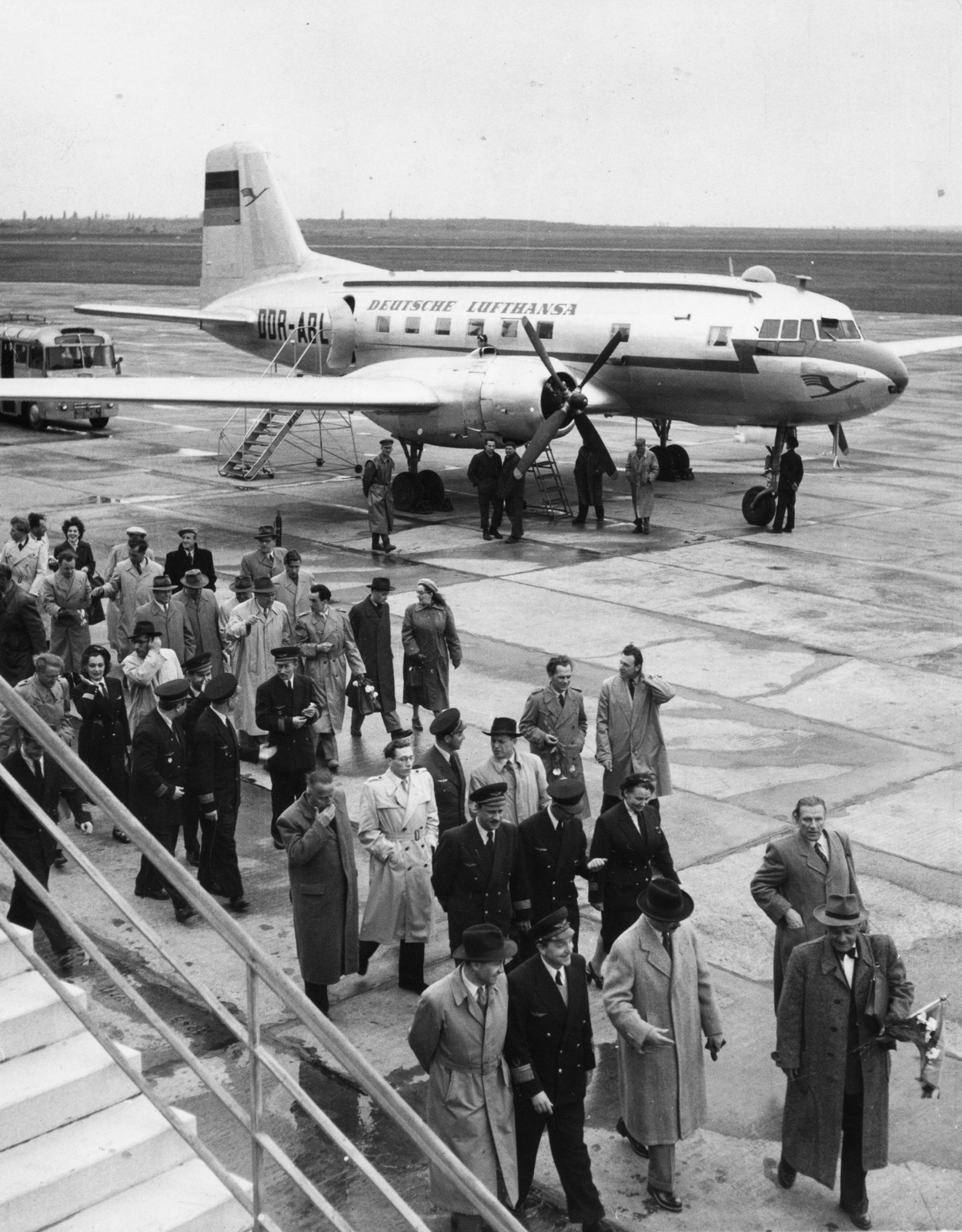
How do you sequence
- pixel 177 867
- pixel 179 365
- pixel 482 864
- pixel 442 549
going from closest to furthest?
pixel 177 867 → pixel 482 864 → pixel 442 549 → pixel 179 365

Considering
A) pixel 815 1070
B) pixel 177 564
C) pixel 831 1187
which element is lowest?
pixel 831 1187

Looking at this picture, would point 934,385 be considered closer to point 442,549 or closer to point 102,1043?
point 442,549

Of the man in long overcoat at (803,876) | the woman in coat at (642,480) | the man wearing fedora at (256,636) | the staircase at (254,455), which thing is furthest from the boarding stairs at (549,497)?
the man in long overcoat at (803,876)

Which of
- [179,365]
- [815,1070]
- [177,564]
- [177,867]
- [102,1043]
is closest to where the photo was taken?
[177,867]

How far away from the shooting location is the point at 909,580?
65.7 ft

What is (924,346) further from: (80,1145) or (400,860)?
(80,1145)

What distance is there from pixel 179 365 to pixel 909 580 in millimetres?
30288

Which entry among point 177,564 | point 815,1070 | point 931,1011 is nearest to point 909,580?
point 177,564

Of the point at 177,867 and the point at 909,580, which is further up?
the point at 177,867

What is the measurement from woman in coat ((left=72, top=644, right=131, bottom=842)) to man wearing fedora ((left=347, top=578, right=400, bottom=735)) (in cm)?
259

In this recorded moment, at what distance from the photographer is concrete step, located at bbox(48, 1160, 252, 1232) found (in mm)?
4551

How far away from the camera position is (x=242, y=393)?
2373cm

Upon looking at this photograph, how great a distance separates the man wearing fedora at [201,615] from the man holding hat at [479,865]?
17.3 feet

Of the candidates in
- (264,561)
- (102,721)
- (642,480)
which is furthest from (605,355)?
(102,721)
